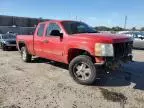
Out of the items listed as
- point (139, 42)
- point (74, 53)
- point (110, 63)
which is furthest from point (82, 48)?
point (139, 42)

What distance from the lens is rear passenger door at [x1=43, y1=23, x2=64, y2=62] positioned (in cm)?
844

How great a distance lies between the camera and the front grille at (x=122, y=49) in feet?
23.3

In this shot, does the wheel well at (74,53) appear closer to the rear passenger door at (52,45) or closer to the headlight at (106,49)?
the rear passenger door at (52,45)

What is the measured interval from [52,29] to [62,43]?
106cm

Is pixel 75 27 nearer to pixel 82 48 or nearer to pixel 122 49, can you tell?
pixel 82 48

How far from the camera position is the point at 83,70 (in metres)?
7.43

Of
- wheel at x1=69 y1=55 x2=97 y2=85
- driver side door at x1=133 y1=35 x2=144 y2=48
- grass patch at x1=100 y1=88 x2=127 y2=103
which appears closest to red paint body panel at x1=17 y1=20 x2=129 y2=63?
wheel at x1=69 y1=55 x2=97 y2=85

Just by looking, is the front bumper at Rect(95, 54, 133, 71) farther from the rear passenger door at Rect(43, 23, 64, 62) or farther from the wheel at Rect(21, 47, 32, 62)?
the wheel at Rect(21, 47, 32, 62)

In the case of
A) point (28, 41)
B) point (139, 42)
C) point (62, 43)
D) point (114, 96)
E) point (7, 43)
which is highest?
point (62, 43)

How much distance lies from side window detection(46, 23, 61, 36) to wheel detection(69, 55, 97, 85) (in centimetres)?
151

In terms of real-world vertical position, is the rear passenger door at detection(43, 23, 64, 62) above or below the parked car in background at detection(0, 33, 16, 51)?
above

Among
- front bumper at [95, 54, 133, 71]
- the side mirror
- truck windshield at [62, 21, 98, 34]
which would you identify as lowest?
front bumper at [95, 54, 133, 71]

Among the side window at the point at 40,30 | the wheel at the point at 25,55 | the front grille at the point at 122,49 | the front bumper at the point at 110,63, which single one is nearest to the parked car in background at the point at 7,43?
Result: the wheel at the point at 25,55

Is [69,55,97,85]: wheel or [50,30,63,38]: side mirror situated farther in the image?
[50,30,63,38]: side mirror
